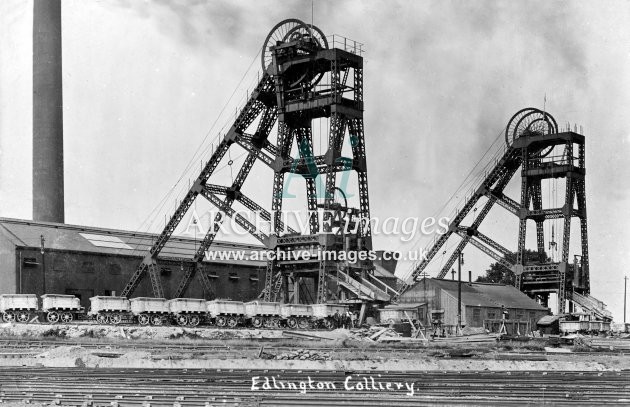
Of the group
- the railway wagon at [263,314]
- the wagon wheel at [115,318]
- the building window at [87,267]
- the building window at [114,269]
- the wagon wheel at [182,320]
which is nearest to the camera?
the wagon wheel at [115,318]

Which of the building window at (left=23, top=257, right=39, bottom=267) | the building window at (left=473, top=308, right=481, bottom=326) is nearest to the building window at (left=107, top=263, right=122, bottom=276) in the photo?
the building window at (left=23, top=257, right=39, bottom=267)

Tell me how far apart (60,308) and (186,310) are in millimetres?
6744

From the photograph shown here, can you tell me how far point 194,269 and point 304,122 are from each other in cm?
1274

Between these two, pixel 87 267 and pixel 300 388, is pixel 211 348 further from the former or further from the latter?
pixel 87 267

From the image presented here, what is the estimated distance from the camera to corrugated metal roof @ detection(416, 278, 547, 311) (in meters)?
59.8

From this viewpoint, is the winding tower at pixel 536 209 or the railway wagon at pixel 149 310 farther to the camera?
the winding tower at pixel 536 209

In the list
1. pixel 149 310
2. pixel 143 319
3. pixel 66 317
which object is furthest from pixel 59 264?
pixel 143 319

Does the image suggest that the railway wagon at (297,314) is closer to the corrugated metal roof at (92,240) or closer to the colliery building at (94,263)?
the colliery building at (94,263)

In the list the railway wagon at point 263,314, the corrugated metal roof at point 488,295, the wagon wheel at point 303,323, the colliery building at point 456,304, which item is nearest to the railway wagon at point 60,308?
the railway wagon at point 263,314

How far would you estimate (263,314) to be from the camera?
52.1m

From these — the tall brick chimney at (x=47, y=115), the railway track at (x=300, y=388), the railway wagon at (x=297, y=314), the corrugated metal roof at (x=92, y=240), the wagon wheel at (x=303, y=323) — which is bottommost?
the railway track at (x=300, y=388)

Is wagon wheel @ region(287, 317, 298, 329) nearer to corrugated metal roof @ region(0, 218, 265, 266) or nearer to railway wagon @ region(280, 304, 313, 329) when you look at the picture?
railway wagon @ region(280, 304, 313, 329)

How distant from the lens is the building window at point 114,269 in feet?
195

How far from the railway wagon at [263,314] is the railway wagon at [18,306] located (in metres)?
11.7
